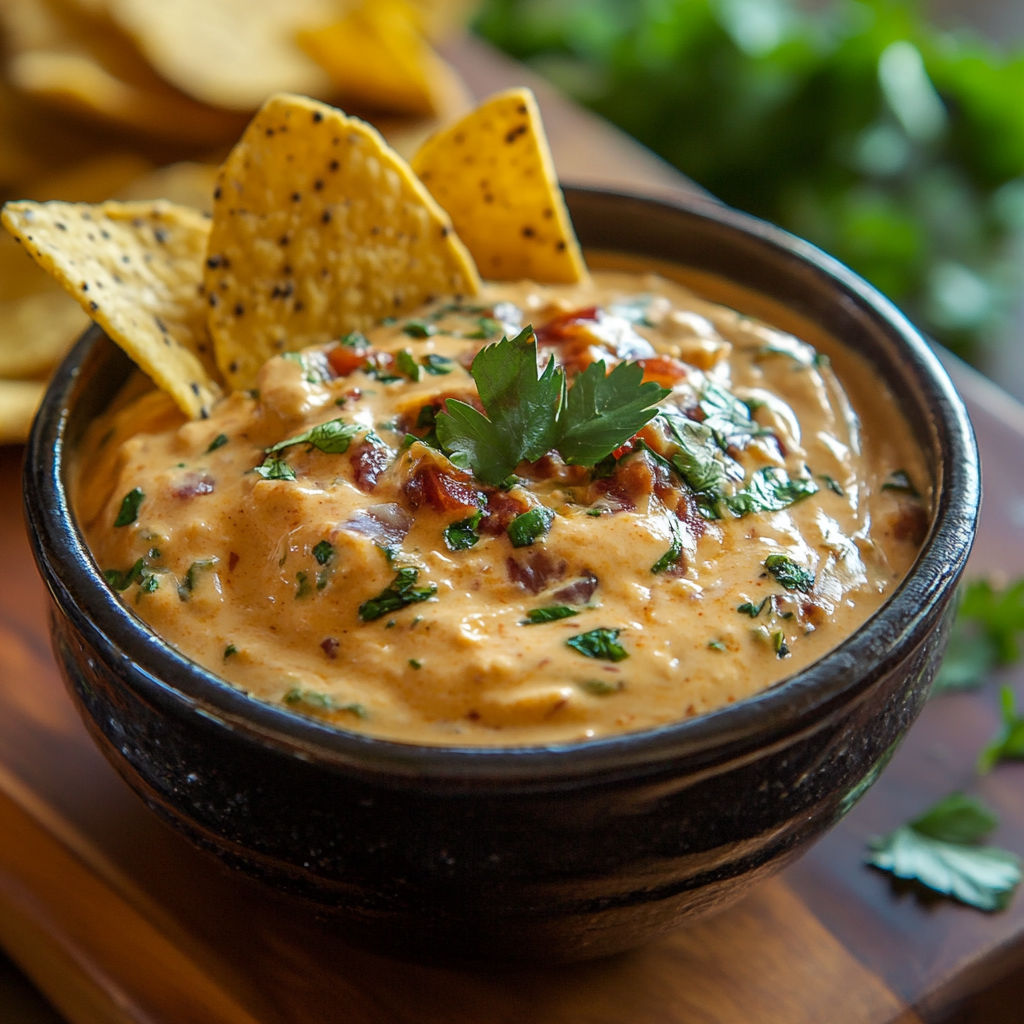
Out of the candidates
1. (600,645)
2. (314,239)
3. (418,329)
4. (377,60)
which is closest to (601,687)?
(600,645)

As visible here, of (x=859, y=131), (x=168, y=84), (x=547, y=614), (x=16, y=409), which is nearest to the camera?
(x=547, y=614)

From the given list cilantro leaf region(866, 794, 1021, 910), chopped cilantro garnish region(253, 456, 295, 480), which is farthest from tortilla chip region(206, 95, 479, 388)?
cilantro leaf region(866, 794, 1021, 910)

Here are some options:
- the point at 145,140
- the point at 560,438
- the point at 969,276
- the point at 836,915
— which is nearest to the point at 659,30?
the point at 969,276

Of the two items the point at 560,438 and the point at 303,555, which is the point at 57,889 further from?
the point at 560,438

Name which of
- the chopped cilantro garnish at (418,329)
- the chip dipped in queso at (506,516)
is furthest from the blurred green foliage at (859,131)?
the chopped cilantro garnish at (418,329)

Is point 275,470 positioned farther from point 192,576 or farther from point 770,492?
point 770,492

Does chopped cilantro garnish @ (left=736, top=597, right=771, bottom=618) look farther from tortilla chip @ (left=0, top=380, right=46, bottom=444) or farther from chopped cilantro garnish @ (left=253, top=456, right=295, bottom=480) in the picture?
tortilla chip @ (left=0, top=380, right=46, bottom=444)

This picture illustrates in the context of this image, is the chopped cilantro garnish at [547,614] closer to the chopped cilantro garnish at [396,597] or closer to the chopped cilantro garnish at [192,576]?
the chopped cilantro garnish at [396,597]
